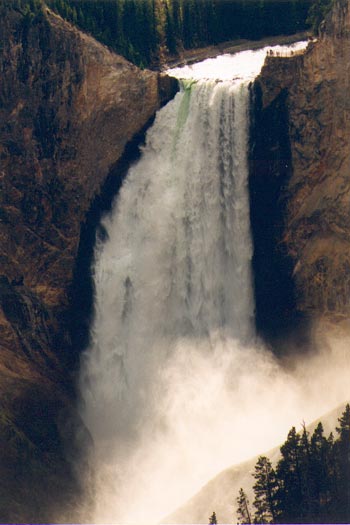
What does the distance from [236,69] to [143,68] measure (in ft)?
18.0

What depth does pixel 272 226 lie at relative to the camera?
2963 inches

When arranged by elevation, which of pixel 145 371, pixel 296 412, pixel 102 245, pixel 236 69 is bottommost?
pixel 296 412

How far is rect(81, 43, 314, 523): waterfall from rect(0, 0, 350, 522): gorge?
0.55 feet

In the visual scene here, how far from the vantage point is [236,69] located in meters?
76.3

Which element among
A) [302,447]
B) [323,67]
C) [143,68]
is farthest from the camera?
[143,68]

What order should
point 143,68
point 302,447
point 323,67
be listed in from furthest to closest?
point 143,68
point 323,67
point 302,447

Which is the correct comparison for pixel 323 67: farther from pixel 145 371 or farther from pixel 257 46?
pixel 145 371

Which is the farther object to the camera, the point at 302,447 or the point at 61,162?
the point at 61,162

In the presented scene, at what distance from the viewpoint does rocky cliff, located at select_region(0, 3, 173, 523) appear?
2972 inches

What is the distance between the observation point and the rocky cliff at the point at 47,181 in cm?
7550

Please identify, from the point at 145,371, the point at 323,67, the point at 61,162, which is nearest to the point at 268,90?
the point at 323,67

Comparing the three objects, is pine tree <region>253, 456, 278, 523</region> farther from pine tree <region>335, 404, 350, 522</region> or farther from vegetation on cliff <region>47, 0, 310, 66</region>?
vegetation on cliff <region>47, 0, 310, 66</region>

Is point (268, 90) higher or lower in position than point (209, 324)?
higher

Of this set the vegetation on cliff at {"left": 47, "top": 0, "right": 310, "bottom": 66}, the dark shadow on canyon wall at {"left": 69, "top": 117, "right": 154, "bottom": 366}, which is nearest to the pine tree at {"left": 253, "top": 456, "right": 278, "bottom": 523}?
the dark shadow on canyon wall at {"left": 69, "top": 117, "right": 154, "bottom": 366}
